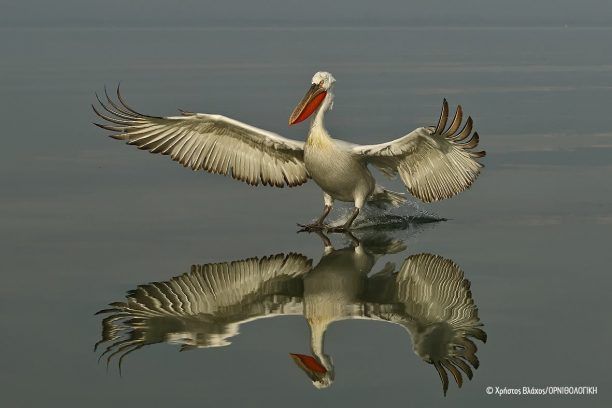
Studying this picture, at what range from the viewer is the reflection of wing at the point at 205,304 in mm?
8711

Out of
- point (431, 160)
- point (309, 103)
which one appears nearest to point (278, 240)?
point (309, 103)

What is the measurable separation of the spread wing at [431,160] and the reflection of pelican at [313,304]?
1066 mm

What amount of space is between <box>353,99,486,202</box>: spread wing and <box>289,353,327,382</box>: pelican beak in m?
3.66

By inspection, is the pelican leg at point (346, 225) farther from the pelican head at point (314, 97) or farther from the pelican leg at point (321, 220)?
the pelican head at point (314, 97)

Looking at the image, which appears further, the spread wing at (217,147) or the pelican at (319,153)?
the spread wing at (217,147)

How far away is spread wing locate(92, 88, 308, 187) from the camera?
12734 mm

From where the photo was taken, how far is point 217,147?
42.3ft

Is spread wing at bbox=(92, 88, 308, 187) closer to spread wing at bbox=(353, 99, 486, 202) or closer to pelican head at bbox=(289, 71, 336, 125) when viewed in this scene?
pelican head at bbox=(289, 71, 336, 125)

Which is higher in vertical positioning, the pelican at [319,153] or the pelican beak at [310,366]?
the pelican at [319,153]

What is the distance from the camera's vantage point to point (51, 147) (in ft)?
55.8

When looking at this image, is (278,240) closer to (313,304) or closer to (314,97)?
(314,97)

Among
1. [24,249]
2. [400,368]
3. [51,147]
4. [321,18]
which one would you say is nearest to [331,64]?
[51,147]

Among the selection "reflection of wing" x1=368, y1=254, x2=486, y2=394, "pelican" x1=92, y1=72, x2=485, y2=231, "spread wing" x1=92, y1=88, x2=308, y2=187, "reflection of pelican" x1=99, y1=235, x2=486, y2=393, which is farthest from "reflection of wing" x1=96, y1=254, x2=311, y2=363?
"spread wing" x1=92, y1=88, x2=308, y2=187

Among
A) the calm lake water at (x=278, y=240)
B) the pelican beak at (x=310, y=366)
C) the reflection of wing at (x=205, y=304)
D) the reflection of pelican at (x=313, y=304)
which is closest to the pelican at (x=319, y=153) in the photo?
the calm lake water at (x=278, y=240)
